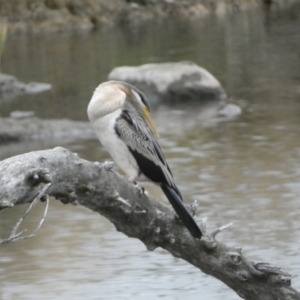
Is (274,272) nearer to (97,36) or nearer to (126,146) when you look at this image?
(126,146)

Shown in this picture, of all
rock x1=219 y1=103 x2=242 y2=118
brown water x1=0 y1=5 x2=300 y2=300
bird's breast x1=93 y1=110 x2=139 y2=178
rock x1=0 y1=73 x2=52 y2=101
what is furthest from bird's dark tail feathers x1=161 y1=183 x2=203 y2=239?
rock x1=0 y1=73 x2=52 y2=101

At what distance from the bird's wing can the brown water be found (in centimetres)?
155

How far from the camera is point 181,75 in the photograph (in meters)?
14.2

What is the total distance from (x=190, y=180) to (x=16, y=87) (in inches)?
312

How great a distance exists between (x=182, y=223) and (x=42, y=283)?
1.91 m

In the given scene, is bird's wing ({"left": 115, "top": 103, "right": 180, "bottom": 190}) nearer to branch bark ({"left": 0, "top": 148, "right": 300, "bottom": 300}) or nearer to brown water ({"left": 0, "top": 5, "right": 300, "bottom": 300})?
branch bark ({"left": 0, "top": 148, "right": 300, "bottom": 300})

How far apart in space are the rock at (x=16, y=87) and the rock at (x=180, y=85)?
2.66 m

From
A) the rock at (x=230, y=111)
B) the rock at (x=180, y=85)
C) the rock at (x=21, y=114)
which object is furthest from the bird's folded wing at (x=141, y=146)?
the rock at (x=180, y=85)

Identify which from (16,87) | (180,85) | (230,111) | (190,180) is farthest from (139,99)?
(16,87)

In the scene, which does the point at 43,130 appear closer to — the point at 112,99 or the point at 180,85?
the point at 180,85

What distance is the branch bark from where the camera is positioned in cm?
398

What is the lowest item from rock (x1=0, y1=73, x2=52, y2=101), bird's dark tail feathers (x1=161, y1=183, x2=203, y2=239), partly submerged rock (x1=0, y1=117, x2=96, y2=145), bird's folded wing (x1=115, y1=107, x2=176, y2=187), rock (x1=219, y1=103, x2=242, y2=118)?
rock (x1=0, y1=73, x2=52, y2=101)

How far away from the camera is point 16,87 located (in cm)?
1658

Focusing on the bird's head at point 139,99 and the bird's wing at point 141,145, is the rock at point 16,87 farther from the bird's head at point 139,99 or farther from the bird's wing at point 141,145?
the bird's wing at point 141,145
